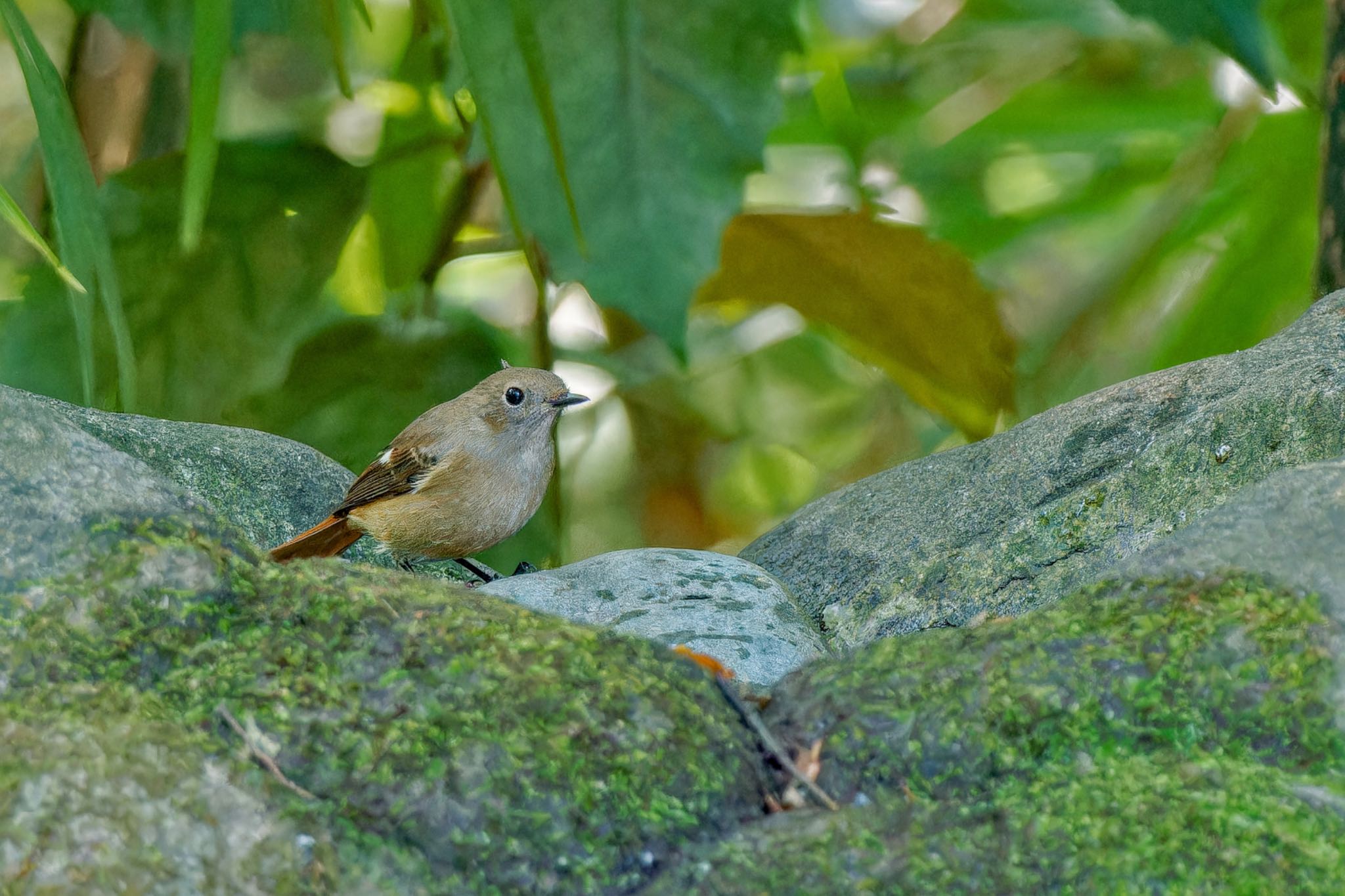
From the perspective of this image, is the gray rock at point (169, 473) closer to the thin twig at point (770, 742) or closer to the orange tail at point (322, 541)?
the orange tail at point (322, 541)

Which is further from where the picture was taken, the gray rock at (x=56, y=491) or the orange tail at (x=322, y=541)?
the orange tail at (x=322, y=541)

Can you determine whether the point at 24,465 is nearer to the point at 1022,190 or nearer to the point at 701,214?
the point at 701,214

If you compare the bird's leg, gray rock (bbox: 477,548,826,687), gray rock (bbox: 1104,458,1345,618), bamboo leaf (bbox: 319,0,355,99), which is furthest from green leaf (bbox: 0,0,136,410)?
gray rock (bbox: 1104,458,1345,618)

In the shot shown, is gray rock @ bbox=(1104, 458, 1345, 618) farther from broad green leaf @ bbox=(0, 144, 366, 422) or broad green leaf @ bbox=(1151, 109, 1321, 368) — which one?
broad green leaf @ bbox=(0, 144, 366, 422)

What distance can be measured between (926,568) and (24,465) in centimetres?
165

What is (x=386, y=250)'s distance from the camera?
379 cm

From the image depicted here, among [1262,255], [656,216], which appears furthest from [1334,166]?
[656,216]

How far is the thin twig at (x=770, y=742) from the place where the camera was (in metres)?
1.38

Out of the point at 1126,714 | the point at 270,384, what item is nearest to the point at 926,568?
the point at 1126,714

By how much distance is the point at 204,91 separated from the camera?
2367mm

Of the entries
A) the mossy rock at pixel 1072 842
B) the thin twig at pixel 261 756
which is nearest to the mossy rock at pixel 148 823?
the thin twig at pixel 261 756

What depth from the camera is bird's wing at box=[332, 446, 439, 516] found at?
3.32 m

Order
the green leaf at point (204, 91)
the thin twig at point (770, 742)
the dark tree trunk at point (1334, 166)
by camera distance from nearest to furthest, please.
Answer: the thin twig at point (770, 742) < the green leaf at point (204, 91) < the dark tree trunk at point (1334, 166)

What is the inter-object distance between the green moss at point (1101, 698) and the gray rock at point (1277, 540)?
0.11 feet
